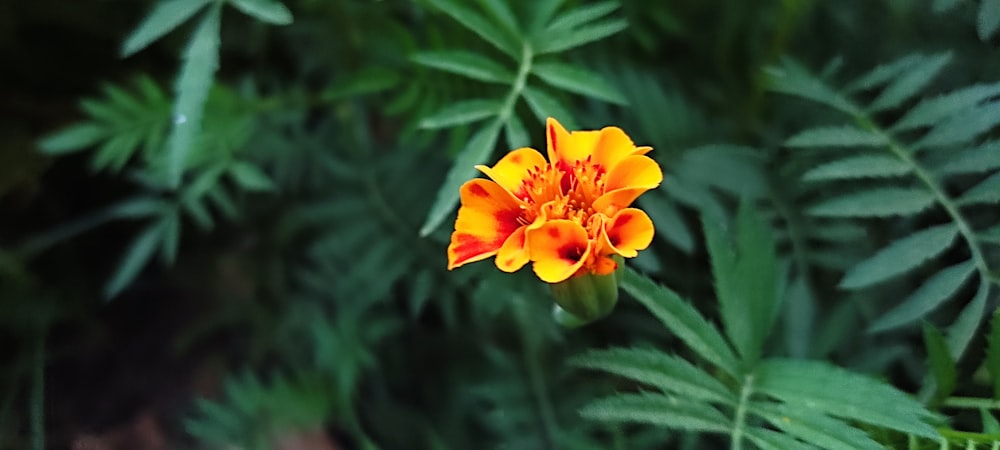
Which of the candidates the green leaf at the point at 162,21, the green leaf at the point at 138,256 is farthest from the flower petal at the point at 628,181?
the green leaf at the point at 138,256

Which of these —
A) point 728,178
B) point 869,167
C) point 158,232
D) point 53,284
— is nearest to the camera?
point 869,167

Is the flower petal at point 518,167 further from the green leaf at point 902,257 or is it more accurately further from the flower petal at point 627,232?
the green leaf at point 902,257

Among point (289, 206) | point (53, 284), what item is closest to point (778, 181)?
point (289, 206)

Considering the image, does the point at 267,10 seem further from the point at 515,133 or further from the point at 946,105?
the point at 946,105

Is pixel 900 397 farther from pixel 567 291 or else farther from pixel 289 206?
pixel 289 206

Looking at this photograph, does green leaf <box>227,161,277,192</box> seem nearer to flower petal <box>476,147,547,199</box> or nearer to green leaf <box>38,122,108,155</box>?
green leaf <box>38,122,108,155</box>


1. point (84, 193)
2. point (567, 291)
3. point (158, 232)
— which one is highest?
point (84, 193)
